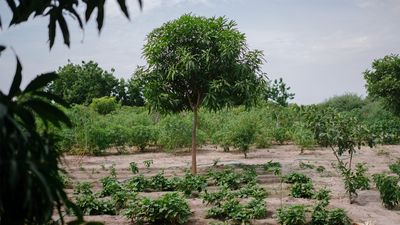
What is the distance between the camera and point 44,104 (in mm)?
1321

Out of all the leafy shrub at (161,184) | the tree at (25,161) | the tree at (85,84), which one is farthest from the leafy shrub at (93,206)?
the tree at (85,84)

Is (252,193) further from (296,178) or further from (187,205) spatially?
(296,178)

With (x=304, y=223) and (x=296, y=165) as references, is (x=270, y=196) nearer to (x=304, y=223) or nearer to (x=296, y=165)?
(x=304, y=223)

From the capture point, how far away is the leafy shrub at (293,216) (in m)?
5.83

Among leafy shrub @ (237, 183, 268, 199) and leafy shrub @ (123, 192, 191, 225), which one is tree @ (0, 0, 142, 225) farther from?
leafy shrub @ (237, 183, 268, 199)

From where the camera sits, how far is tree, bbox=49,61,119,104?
115 feet

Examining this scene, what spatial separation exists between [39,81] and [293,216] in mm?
5081

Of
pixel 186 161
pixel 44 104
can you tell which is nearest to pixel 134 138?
pixel 186 161

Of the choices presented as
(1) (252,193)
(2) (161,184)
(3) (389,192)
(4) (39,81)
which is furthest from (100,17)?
(2) (161,184)

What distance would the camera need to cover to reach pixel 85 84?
116 feet

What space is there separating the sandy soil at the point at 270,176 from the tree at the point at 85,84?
2048 cm

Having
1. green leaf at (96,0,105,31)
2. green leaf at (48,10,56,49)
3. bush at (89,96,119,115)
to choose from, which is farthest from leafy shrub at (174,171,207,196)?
bush at (89,96,119,115)

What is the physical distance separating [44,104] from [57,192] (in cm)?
27

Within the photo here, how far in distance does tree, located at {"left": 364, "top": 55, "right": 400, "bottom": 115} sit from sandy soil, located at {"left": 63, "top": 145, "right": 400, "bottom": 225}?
426 centimetres
